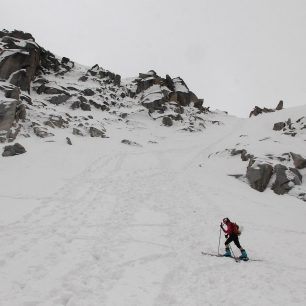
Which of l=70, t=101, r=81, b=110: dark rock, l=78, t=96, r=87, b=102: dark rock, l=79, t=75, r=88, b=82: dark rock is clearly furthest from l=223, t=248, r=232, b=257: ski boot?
l=79, t=75, r=88, b=82: dark rock

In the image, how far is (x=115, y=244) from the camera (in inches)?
528

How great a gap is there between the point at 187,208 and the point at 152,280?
370 inches

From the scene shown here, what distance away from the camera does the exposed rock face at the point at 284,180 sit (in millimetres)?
24153

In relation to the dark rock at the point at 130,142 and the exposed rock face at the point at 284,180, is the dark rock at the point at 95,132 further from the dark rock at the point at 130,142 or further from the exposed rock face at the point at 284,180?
the exposed rock face at the point at 284,180

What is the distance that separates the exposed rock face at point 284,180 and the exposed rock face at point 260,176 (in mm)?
622

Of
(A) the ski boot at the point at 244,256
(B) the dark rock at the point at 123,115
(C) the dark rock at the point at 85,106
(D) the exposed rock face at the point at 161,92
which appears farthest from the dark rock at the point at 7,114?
(D) the exposed rock face at the point at 161,92

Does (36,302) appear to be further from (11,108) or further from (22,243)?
(11,108)

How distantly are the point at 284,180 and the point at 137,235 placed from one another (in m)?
14.5

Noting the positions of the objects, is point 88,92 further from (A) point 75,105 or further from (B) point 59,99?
(A) point 75,105

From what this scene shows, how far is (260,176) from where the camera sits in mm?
25125

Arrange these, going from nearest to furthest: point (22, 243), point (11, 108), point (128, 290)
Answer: point (128, 290)
point (22, 243)
point (11, 108)

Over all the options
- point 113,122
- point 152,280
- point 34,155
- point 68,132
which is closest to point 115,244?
point 152,280

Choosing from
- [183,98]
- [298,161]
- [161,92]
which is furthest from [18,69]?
[298,161]

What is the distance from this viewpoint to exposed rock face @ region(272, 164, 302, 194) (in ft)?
79.2
